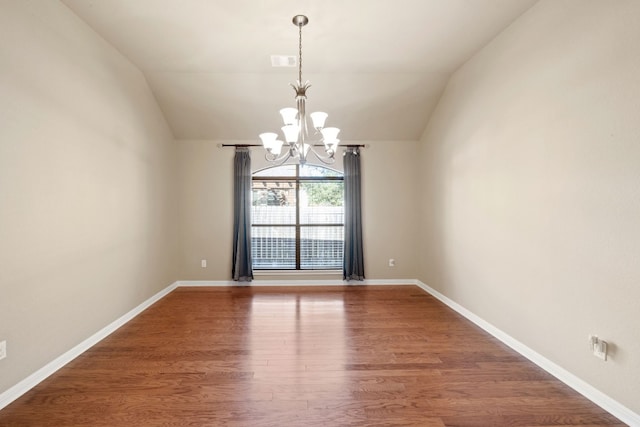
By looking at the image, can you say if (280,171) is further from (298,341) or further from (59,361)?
(59,361)

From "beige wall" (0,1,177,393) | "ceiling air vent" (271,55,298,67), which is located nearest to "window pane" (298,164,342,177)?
"ceiling air vent" (271,55,298,67)

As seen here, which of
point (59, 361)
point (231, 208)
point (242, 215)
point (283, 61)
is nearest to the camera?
point (59, 361)

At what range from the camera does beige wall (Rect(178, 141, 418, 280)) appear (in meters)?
4.86

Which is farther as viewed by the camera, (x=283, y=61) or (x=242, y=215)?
(x=242, y=215)

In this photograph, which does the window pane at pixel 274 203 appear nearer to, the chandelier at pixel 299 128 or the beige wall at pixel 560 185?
the chandelier at pixel 299 128

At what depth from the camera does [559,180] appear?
7.22 feet

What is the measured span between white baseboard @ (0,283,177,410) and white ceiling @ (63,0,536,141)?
2.79 m

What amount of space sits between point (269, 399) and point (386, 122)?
3.93 metres

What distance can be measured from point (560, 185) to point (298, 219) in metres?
3.63

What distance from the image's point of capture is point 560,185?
2.19 m

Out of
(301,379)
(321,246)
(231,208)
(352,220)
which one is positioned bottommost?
(301,379)

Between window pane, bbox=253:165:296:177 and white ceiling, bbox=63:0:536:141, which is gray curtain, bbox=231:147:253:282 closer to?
window pane, bbox=253:165:296:177

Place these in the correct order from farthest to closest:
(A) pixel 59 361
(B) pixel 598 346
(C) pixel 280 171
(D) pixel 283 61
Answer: (C) pixel 280 171 < (D) pixel 283 61 < (A) pixel 59 361 < (B) pixel 598 346

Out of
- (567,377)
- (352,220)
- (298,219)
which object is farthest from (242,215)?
(567,377)
